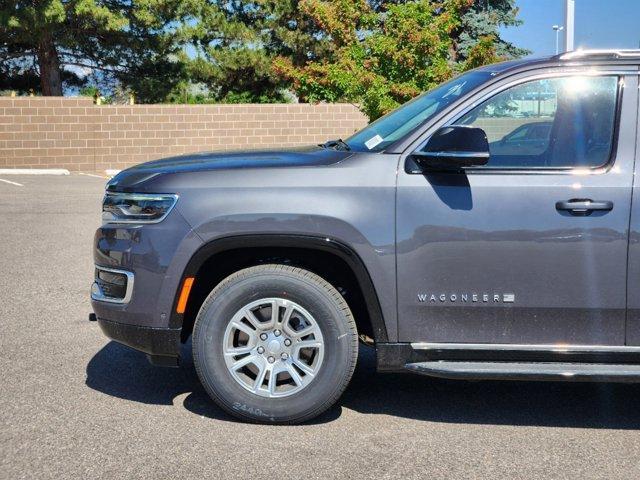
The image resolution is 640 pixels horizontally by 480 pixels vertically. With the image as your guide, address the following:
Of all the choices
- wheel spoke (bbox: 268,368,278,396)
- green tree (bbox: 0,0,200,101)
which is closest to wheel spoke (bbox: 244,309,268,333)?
wheel spoke (bbox: 268,368,278,396)

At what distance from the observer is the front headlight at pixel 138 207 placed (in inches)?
200

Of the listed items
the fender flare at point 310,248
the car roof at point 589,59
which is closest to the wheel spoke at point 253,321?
the fender flare at point 310,248

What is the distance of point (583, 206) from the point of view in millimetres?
4812

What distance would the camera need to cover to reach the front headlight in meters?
5.09

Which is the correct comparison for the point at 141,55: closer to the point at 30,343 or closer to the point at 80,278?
the point at 80,278

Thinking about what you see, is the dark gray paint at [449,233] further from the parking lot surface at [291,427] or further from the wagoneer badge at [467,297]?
the parking lot surface at [291,427]

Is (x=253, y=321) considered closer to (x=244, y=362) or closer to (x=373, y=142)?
(x=244, y=362)

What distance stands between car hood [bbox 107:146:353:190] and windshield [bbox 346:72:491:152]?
0.69ft

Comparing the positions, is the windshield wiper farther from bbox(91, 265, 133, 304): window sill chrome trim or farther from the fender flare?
bbox(91, 265, 133, 304): window sill chrome trim

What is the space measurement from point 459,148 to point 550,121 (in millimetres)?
635

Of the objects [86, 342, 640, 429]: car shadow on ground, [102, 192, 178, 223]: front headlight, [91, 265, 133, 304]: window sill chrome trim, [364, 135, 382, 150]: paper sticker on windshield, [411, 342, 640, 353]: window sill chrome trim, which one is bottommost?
[86, 342, 640, 429]: car shadow on ground

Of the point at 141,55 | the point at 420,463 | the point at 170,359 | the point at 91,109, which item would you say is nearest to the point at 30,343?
the point at 170,359

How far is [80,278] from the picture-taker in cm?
956

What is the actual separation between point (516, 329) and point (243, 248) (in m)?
1.51
